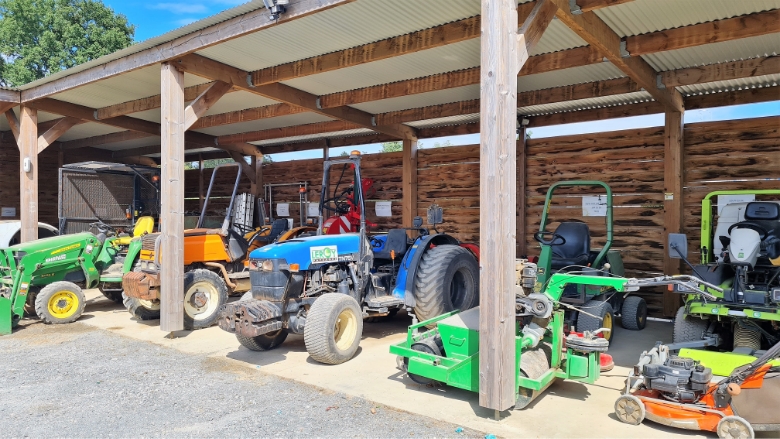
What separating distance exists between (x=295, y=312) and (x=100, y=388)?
1792 mm

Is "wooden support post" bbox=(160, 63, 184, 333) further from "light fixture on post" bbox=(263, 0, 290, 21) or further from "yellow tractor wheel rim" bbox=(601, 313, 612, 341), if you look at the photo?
"yellow tractor wheel rim" bbox=(601, 313, 612, 341)

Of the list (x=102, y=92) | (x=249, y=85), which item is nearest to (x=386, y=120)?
(x=249, y=85)

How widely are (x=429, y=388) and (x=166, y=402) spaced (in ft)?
6.87

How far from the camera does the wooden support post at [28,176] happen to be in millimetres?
8492

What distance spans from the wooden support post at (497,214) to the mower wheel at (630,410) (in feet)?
2.40

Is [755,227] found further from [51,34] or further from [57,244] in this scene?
[51,34]

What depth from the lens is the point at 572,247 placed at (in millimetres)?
6633

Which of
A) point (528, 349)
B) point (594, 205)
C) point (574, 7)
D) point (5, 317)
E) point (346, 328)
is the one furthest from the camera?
point (594, 205)

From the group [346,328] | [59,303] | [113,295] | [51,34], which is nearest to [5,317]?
[59,303]

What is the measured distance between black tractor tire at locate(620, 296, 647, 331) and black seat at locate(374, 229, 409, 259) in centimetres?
288

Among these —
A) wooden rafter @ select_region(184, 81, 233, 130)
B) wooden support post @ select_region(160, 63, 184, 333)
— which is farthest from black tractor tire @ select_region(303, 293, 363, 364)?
wooden rafter @ select_region(184, 81, 233, 130)

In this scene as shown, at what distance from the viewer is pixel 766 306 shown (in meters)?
4.54

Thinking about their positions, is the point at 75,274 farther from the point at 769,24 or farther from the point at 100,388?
the point at 769,24

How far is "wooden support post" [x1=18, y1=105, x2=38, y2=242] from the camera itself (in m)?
8.49
